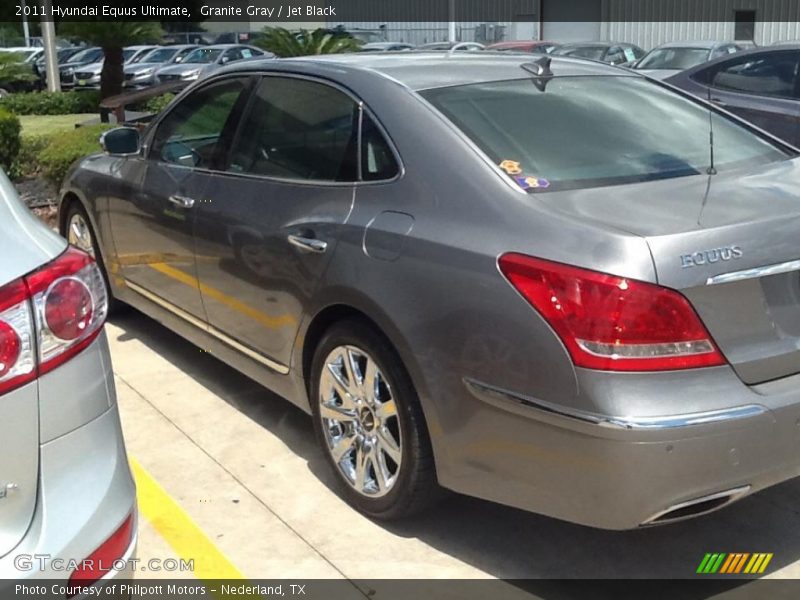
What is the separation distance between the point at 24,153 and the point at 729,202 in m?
9.46

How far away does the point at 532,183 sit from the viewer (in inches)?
126

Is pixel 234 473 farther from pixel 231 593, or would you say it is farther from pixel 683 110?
pixel 683 110

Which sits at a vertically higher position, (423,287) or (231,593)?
(423,287)

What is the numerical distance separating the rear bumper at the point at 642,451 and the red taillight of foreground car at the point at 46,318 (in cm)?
117

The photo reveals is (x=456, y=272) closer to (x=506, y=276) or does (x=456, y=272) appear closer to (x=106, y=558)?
(x=506, y=276)

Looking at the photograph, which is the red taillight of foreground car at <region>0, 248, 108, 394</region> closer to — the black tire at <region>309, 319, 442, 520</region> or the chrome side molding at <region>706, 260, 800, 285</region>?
the black tire at <region>309, 319, 442, 520</region>

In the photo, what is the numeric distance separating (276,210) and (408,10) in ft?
133

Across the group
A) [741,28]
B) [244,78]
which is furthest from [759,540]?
[741,28]

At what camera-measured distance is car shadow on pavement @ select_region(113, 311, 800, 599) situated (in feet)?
11.1

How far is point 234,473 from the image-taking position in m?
4.09

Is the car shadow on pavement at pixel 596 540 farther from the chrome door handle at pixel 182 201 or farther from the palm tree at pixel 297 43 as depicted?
the palm tree at pixel 297 43

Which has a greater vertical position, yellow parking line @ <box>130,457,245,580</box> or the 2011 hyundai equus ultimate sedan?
the 2011 hyundai equus ultimate sedan

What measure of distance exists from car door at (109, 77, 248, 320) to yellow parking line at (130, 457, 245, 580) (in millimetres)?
985

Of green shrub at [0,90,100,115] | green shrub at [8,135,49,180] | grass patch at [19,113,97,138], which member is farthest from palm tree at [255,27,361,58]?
green shrub at [8,135,49,180]
